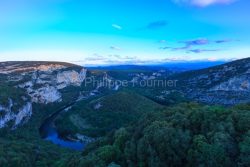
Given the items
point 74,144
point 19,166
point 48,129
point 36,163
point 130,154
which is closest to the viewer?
point 130,154

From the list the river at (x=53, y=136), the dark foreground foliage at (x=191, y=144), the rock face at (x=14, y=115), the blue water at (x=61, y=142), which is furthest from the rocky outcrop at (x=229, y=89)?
the dark foreground foliage at (x=191, y=144)

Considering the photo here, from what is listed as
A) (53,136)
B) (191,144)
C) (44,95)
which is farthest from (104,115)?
(191,144)

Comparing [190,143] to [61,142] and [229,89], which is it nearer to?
[61,142]

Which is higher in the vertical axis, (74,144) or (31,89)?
(31,89)

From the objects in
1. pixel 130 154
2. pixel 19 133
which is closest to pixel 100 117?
pixel 19 133

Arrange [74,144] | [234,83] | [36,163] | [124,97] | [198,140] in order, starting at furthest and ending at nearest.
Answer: [234,83] < [124,97] < [74,144] < [36,163] < [198,140]

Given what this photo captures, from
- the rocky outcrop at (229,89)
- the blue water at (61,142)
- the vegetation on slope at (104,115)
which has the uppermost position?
the rocky outcrop at (229,89)

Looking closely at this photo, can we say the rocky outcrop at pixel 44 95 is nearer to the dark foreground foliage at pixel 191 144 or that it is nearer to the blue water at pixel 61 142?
the blue water at pixel 61 142

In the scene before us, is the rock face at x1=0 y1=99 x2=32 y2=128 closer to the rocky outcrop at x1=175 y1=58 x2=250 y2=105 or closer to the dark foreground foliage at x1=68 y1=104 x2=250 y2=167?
the rocky outcrop at x1=175 y1=58 x2=250 y2=105

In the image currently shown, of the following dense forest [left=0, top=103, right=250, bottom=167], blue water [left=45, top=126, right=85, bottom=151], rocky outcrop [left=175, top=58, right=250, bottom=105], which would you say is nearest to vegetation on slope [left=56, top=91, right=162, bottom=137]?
blue water [left=45, top=126, right=85, bottom=151]

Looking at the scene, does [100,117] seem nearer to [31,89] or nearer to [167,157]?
A: [31,89]
